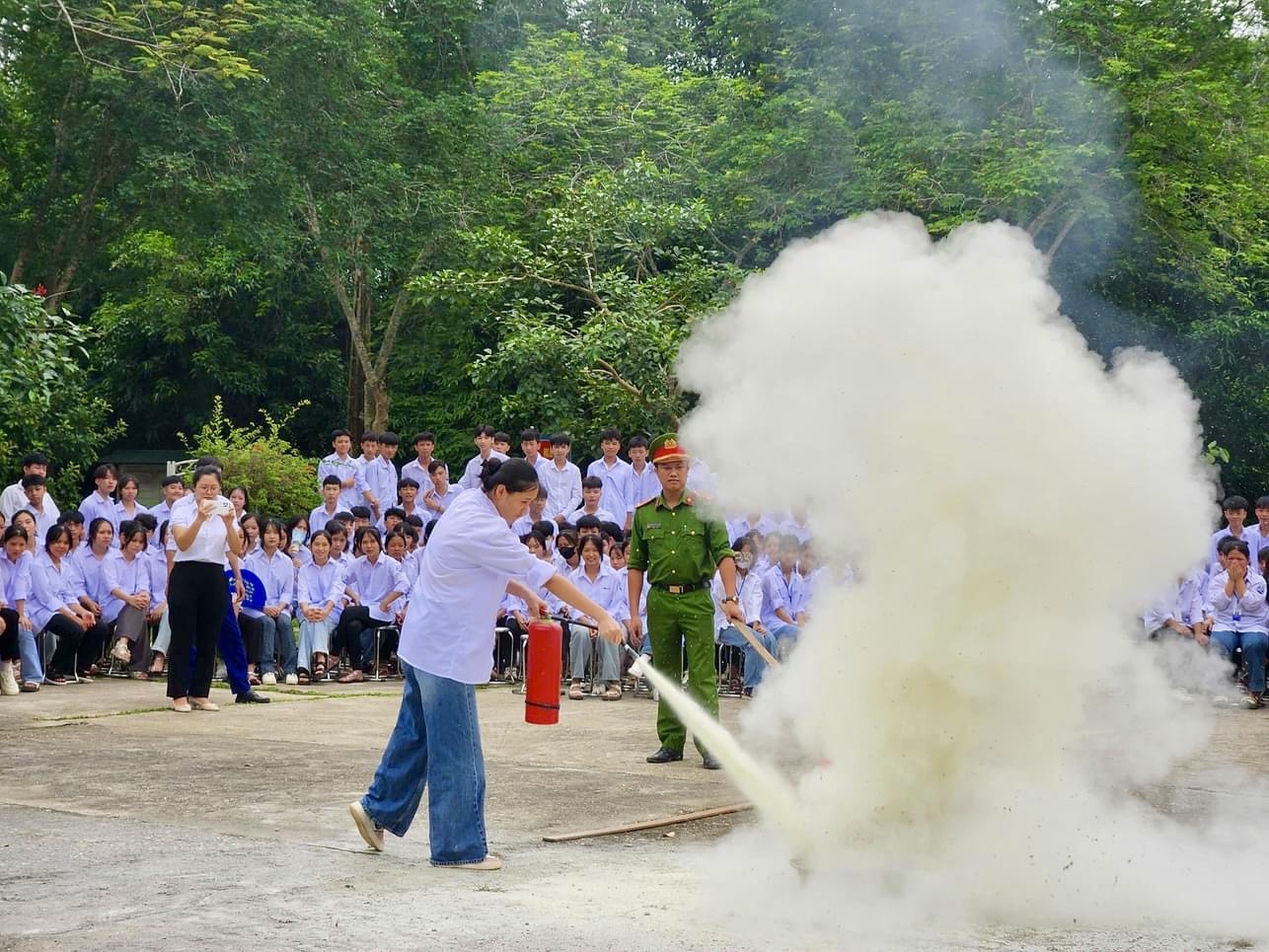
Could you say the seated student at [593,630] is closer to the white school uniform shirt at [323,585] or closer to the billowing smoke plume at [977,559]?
the white school uniform shirt at [323,585]

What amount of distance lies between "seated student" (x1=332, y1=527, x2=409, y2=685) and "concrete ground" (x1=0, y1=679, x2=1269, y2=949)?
329 centimetres

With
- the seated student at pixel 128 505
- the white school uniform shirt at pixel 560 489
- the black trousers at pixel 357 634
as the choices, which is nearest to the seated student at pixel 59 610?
the seated student at pixel 128 505

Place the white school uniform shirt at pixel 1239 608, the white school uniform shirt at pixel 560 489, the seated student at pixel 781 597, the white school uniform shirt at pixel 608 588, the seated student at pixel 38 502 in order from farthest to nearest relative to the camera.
A: the white school uniform shirt at pixel 560 489, the white school uniform shirt at pixel 608 588, the seated student at pixel 38 502, the seated student at pixel 781 597, the white school uniform shirt at pixel 1239 608

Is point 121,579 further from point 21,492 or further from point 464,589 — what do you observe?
point 464,589

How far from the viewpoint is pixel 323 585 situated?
1503 centimetres

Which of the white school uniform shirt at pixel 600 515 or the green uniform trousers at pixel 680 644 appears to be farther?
the white school uniform shirt at pixel 600 515

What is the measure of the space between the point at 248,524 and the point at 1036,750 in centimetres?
1019

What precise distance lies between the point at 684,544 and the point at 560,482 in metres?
6.60

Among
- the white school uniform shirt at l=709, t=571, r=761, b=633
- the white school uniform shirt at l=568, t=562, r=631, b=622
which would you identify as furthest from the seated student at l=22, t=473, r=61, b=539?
the white school uniform shirt at l=709, t=571, r=761, b=633

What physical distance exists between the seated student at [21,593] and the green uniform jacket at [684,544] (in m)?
6.19

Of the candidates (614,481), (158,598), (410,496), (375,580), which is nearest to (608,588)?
(614,481)

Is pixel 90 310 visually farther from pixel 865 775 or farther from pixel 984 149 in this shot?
pixel 865 775

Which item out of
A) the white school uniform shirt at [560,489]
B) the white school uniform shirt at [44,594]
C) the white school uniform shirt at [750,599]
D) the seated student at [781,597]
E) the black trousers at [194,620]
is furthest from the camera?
the white school uniform shirt at [560,489]

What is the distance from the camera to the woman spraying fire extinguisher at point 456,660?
6.66 meters
